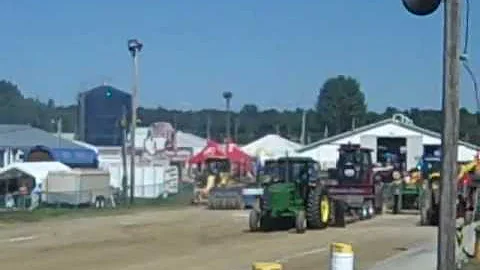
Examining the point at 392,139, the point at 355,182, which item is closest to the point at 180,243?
the point at 355,182

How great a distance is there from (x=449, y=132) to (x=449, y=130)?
2 cm

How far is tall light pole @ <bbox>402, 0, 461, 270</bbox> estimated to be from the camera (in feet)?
40.8

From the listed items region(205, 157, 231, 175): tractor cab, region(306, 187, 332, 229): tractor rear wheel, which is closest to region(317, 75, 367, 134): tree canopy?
region(205, 157, 231, 175): tractor cab

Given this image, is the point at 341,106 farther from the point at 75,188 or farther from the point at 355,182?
the point at 355,182

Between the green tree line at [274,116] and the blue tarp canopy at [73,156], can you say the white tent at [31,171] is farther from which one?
the green tree line at [274,116]

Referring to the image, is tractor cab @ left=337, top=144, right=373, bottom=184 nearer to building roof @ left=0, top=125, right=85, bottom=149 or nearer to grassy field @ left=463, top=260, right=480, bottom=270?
grassy field @ left=463, top=260, right=480, bottom=270

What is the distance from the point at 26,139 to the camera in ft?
297

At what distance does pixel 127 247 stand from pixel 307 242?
5.34 m

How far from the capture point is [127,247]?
101 feet

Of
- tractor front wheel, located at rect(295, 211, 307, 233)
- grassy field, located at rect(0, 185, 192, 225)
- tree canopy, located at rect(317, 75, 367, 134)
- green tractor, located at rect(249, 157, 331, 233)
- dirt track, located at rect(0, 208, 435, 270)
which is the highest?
tree canopy, located at rect(317, 75, 367, 134)

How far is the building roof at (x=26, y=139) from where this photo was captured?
88.1 meters

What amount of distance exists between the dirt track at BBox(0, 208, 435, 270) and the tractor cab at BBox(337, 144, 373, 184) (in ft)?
7.21

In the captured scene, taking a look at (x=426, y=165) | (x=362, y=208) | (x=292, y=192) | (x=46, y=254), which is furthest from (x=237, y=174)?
(x=46, y=254)

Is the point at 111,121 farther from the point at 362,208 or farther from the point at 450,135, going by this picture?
the point at 450,135
